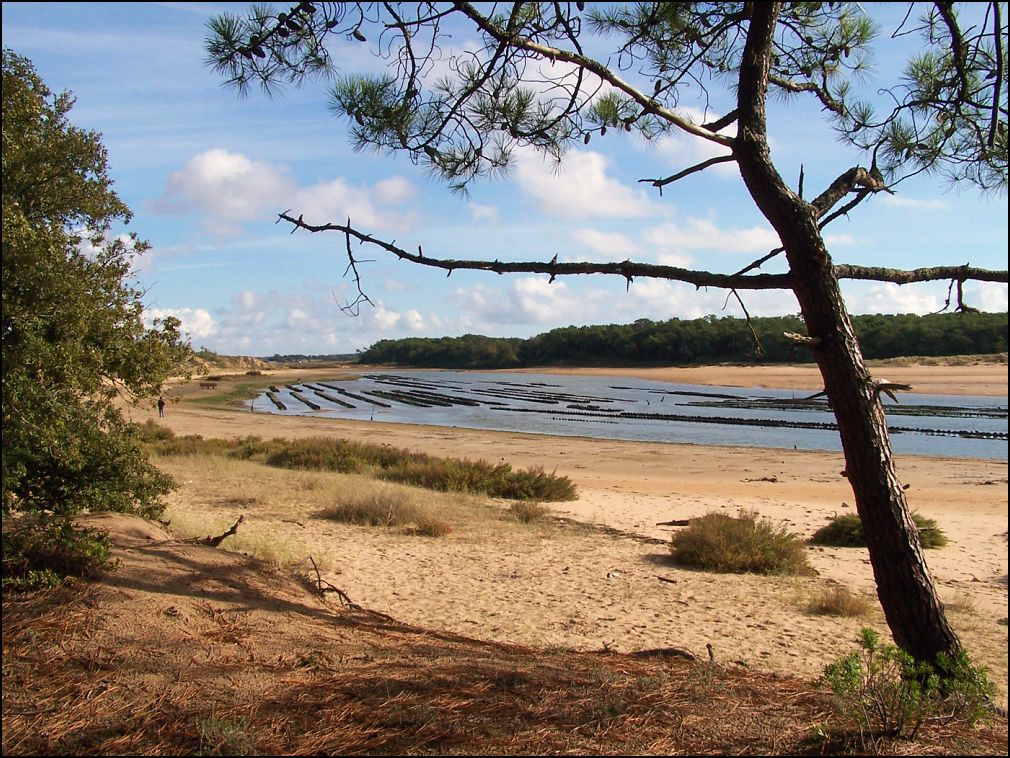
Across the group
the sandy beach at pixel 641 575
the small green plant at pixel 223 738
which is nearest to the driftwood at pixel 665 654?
the sandy beach at pixel 641 575

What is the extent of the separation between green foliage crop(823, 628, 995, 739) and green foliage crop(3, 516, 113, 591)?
4.16m

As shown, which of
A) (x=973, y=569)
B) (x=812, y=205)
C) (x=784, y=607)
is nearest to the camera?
(x=812, y=205)

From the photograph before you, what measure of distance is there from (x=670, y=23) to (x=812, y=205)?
1956 millimetres

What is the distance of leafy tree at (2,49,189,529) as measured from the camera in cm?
406

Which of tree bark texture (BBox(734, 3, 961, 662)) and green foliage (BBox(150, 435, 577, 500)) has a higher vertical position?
tree bark texture (BBox(734, 3, 961, 662))

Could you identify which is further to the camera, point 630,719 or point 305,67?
point 305,67

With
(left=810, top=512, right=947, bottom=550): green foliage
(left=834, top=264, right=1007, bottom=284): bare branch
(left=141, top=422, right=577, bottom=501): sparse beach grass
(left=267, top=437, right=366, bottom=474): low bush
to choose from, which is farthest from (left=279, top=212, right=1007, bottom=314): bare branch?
(left=267, top=437, right=366, bottom=474): low bush

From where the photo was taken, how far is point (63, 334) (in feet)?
14.4

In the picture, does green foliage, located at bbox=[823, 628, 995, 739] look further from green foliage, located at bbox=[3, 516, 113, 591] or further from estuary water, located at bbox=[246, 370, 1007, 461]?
estuary water, located at bbox=[246, 370, 1007, 461]

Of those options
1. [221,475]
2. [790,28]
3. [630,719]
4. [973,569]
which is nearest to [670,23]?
[790,28]

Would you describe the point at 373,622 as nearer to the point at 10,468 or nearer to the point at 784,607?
the point at 10,468

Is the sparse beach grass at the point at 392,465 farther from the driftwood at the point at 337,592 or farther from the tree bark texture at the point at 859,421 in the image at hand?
the tree bark texture at the point at 859,421

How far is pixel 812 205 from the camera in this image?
170 inches

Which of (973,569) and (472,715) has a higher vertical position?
(472,715)
